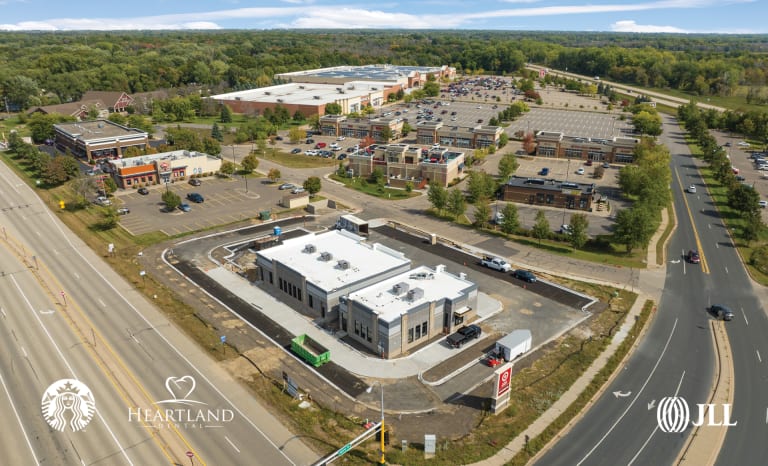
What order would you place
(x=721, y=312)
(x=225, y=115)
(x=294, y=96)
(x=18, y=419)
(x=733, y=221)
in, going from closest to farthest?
(x=18, y=419) → (x=721, y=312) → (x=733, y=221) → (x=225, y=115) → (x=294, y=96)

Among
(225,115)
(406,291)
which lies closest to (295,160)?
(225,115)

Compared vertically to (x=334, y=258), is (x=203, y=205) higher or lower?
lower

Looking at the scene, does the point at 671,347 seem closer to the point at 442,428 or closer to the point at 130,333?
the point at 442,428

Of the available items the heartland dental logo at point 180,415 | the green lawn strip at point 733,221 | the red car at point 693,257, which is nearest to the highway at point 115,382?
the heartland dental logo at point 180,415

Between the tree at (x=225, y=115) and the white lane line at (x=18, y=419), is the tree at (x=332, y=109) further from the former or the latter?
the white lane line at (x=18, y=419)

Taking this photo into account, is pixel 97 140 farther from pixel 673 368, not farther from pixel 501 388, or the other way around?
pixel 673 368

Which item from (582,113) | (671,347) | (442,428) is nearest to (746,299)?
(671,347)

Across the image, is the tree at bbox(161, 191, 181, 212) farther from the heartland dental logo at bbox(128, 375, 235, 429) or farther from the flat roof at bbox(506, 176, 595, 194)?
the flat roof at bbox(506, 176, 595, 194)
